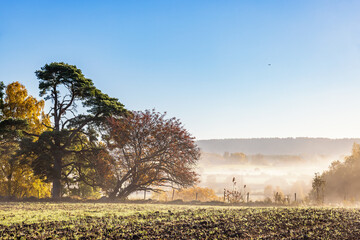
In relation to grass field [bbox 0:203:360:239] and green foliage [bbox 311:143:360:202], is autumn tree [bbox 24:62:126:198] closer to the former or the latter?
grass field [bbox 0:203:360:239]

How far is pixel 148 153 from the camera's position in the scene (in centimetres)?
2370

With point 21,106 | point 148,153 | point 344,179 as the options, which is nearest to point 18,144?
point 21,106

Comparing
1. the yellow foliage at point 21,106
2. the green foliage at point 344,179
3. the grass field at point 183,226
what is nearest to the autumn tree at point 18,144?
the yellow foliage at point 21,106

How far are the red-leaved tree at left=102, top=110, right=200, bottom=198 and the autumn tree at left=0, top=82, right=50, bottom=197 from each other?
7326 millimetres

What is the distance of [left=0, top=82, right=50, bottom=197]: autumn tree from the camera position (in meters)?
27.2

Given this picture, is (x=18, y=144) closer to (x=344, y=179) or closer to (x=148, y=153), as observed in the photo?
(x=148, y=153)

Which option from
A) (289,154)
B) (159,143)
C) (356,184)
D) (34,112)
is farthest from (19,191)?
(289,154)

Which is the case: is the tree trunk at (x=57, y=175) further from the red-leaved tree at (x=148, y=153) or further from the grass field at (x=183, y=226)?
the grass field at (x=183, y=226)

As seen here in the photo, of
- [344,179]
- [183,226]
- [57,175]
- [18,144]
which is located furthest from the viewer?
[344,179]

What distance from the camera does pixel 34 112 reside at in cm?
2980

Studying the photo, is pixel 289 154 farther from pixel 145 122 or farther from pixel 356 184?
pixel 145 122

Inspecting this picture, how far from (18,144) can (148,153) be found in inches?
480

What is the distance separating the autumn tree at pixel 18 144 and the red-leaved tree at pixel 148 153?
733 cm

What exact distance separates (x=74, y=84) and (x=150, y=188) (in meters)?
10.7
